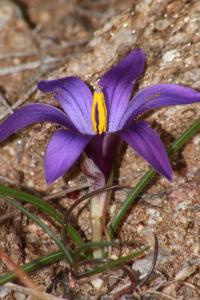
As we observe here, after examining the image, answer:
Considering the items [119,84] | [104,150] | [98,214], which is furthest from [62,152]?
[119,84]

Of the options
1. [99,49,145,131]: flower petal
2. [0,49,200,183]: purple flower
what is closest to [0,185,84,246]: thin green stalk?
[0,49,200,183]: purple flower

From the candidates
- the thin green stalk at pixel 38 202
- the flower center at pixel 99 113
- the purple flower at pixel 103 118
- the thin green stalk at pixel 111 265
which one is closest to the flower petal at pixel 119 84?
the purple flower at pixel 103 118

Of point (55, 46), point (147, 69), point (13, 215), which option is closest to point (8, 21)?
point (55, 46)

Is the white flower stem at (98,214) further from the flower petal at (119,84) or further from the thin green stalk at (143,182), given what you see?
the flower petal at (119,84)

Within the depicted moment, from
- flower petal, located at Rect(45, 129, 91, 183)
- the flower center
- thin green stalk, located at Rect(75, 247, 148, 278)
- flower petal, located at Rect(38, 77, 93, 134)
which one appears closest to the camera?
flower petal, located at Rect(45, 129, 91, 183)

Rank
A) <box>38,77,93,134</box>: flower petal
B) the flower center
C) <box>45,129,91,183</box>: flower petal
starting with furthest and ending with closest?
<box>38,77,93,134</box>: flower petal
the flower center
<box>45,129,91,183</box>: flower petal


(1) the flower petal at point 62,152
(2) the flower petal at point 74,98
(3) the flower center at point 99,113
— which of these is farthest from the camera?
(2) the flower petal at point 74,98

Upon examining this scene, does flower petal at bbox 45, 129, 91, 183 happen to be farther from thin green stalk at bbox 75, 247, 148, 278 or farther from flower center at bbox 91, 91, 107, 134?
thin green stalk at bbox 75, 247, 148, 278
